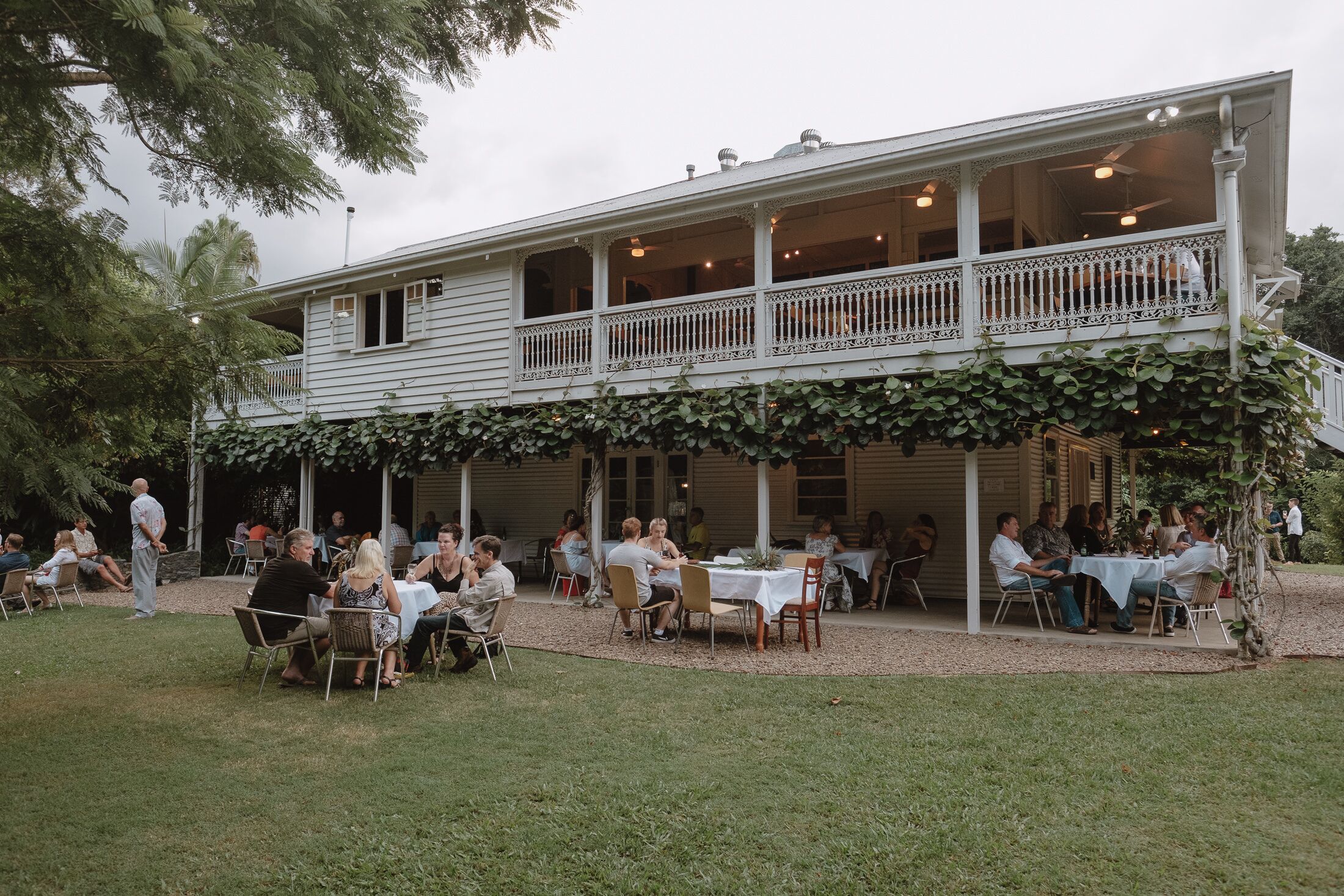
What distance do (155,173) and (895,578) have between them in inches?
396

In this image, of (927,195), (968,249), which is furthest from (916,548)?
(927,195)

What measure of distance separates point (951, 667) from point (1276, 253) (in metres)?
10.0

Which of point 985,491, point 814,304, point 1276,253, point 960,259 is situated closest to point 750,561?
point 814,304

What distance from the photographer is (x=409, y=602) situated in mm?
6922

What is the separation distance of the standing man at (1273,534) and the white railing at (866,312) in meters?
3.89

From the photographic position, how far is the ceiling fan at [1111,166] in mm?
9867

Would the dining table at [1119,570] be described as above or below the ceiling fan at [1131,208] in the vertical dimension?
below

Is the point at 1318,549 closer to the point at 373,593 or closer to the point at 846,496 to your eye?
the point at 846,496

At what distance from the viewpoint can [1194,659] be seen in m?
7.37

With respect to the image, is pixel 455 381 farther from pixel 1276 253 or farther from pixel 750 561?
pixel 1276 253

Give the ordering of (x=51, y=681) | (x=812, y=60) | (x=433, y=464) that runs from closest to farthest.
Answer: (x=51, y=681), (x=433, y=464), (x=812, y=60)

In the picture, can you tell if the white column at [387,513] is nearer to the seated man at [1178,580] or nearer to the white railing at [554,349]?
the white railing at [554,349]

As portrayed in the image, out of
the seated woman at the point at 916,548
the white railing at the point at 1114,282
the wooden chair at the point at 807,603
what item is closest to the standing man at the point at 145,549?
the wooden chair at the point at 807,603

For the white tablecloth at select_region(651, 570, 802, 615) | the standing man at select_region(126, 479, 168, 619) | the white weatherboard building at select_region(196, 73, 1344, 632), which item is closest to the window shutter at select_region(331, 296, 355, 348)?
the white weatherboard building at select_region(196, 73, 1344, 632)
